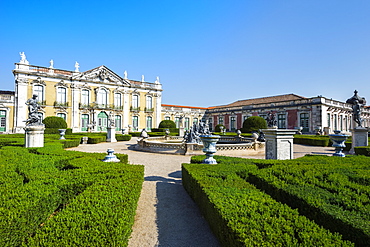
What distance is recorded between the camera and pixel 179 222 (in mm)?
3354

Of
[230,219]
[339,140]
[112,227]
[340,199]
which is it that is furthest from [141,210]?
[339,140]

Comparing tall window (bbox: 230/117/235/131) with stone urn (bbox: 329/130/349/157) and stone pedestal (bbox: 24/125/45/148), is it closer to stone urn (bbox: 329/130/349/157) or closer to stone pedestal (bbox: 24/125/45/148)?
stone urn (bbox: 329/130/349/157)

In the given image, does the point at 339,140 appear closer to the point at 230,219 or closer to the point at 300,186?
the point at 300,186

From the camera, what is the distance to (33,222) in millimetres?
2193

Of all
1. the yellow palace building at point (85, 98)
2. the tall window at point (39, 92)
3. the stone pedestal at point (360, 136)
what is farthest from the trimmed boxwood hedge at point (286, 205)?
the tall window at point (39, 92)

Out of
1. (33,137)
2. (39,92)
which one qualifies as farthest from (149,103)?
(33,137)

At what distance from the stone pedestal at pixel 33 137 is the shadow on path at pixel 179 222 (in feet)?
21.4

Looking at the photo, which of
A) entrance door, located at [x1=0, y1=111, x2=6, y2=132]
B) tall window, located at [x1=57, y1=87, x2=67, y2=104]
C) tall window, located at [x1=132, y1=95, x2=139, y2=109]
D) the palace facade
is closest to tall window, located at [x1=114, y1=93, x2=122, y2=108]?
the palace facade

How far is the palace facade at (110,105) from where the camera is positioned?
25.1 meters

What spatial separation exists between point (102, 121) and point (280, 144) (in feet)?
94.0

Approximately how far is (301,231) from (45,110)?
31737 millimetres

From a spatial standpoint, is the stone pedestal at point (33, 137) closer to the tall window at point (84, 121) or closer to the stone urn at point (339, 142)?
the stone urn at point (339, 142)

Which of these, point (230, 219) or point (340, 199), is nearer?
point (230, 219)

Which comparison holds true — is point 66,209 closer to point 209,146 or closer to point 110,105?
point 209,146
